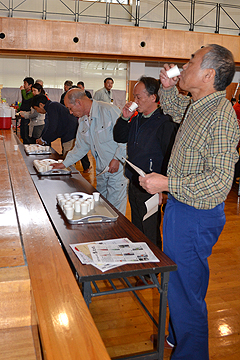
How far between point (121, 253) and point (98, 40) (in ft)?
31.0

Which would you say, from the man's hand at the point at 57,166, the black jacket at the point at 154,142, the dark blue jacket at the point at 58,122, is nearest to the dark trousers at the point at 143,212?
the black jacket at the point at 154,142

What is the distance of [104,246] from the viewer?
1541 mm

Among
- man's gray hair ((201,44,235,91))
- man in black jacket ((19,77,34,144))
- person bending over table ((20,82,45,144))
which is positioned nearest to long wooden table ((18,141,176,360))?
man's gray hair ((201,44,235,91))

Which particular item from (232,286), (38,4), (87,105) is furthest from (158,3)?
(232,286)

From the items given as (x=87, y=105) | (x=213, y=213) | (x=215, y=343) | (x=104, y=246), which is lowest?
(x=215, y=343)

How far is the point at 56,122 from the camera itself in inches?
174

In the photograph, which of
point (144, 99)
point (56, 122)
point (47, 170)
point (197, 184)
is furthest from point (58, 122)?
point (197, 184)

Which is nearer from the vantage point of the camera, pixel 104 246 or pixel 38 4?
pixel 104 246

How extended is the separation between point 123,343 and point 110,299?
47cm

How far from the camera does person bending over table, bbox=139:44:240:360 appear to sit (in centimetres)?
137

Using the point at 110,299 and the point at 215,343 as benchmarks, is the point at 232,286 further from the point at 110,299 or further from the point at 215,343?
the point at 110,299

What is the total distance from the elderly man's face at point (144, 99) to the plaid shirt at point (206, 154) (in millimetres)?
776

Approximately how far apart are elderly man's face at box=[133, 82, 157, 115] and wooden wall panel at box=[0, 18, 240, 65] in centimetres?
822

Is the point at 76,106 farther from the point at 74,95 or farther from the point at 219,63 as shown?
the point at 219,63
